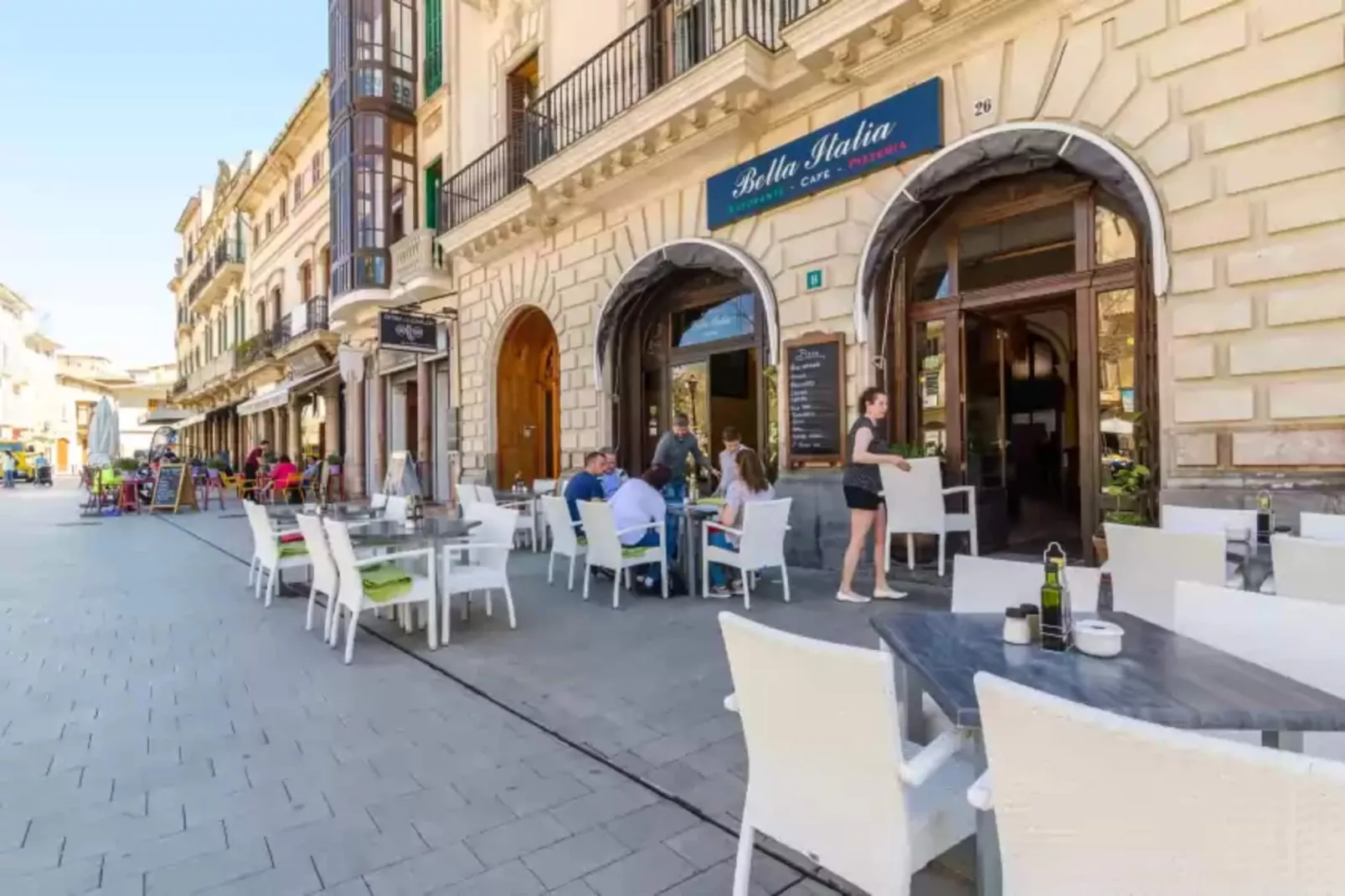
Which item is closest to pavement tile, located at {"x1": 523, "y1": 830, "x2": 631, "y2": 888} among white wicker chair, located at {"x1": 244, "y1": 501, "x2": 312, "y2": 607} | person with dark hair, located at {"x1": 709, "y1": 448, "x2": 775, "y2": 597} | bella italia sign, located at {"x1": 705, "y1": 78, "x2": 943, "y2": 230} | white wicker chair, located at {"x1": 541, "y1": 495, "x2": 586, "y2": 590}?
person with dark hair, located at {"x1": 709, "y1": 448, "x2": 775, "y2": 597}

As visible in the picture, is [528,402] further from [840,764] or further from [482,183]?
[840,764]

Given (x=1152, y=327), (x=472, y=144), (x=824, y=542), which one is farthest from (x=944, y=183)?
(x=472, y=144)

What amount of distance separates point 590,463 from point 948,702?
5.52 meters

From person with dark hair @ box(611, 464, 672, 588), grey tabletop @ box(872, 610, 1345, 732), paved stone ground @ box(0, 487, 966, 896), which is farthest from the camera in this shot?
person with dark hair @ box(611, 464, 672, 588)

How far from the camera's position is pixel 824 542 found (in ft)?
22.8

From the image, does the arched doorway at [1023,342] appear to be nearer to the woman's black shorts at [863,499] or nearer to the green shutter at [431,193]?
the woman's black shorts at [863,499]

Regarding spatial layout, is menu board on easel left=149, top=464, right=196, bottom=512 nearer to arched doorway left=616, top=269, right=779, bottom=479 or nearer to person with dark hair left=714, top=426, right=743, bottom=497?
arched doorway left=616, top=269, right=779, bottom=479

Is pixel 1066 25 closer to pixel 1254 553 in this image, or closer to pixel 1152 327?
pixel 1152 327

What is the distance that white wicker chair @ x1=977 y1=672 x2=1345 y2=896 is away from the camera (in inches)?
33.3

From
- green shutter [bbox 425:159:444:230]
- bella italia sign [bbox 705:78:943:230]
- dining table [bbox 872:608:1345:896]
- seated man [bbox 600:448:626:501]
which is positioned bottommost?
dining table [bbox 872:608:1345:896]

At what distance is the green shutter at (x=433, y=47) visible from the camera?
46.1 feet

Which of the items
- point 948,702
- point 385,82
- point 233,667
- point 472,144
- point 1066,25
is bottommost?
point 233,667

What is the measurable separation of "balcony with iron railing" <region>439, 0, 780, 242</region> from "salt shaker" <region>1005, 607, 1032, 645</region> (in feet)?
21.6

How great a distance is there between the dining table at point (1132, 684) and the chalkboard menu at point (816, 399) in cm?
491
